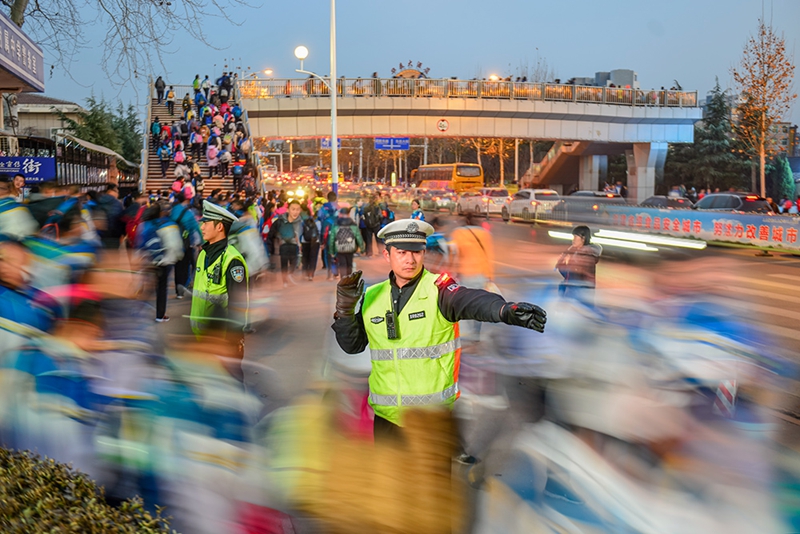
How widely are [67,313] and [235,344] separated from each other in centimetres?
153

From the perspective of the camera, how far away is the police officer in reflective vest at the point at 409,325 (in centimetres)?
389

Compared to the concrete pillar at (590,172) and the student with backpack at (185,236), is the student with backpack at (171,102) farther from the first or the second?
the concrete pillar at (590,172)

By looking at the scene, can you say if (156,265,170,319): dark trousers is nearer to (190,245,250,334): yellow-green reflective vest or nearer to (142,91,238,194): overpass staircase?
(190,245,250,334): yellow-green reflective vest

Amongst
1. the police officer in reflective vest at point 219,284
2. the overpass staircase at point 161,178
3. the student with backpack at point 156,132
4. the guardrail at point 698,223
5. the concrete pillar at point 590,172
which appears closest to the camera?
the police officer in reflective vest at point 219,284

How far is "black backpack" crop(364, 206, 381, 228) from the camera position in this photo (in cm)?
2164

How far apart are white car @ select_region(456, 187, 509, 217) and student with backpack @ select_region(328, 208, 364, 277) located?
26.9 meters

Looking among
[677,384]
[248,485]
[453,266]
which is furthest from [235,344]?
[453,266]

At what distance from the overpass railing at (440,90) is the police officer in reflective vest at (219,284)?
3656 centimetres

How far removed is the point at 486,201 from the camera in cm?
4353

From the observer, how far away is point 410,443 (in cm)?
290

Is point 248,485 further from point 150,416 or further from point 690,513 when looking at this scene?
point 690,513

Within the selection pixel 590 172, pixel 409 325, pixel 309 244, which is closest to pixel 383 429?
pixel 409 325

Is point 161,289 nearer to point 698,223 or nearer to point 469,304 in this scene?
point 469,304

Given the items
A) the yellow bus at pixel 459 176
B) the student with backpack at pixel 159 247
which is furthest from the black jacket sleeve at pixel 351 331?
the yellow bus at pixel 459 176
